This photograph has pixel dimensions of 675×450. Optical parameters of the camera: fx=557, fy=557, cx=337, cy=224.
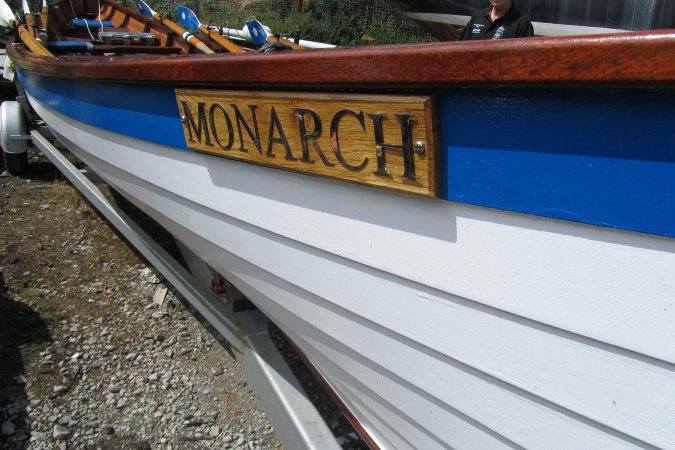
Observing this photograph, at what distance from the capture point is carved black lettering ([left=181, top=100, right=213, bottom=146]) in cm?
159

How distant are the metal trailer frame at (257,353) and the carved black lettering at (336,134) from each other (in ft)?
3.28

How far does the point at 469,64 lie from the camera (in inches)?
38.5

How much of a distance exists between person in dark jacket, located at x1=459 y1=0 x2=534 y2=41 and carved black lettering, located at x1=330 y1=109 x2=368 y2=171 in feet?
4.29

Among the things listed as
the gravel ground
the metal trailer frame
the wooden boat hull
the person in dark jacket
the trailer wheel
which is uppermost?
the person in dark jacket

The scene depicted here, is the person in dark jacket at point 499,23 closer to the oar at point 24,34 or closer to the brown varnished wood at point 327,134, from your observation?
the brown varnished wood at point 327,134

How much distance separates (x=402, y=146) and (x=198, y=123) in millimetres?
759

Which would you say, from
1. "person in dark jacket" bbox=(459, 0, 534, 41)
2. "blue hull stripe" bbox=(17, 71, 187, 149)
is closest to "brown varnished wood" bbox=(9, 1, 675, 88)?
"blue hull stripe" bbox=(17, 71, 187, 149)

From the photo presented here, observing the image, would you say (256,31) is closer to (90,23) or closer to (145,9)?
(145,9)

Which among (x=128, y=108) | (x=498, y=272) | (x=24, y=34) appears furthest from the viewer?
(x=24, y=34)

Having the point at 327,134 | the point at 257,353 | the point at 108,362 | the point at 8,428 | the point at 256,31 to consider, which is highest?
the point at 327,134

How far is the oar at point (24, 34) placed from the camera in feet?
10.8

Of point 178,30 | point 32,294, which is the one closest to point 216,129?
point 32,294

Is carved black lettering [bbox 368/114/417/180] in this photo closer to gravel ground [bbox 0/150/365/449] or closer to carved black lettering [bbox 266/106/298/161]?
carved black lettering [bbox 266/106/298/161]

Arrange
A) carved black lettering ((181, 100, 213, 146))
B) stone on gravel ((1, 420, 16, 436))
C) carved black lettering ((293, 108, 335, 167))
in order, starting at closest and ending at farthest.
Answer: carved black lettering ((293, 108, 335, 167)) < carved black lettering ((181, 100, 213, 146)) < stone on gravel ((1, 420, 16, 436))
